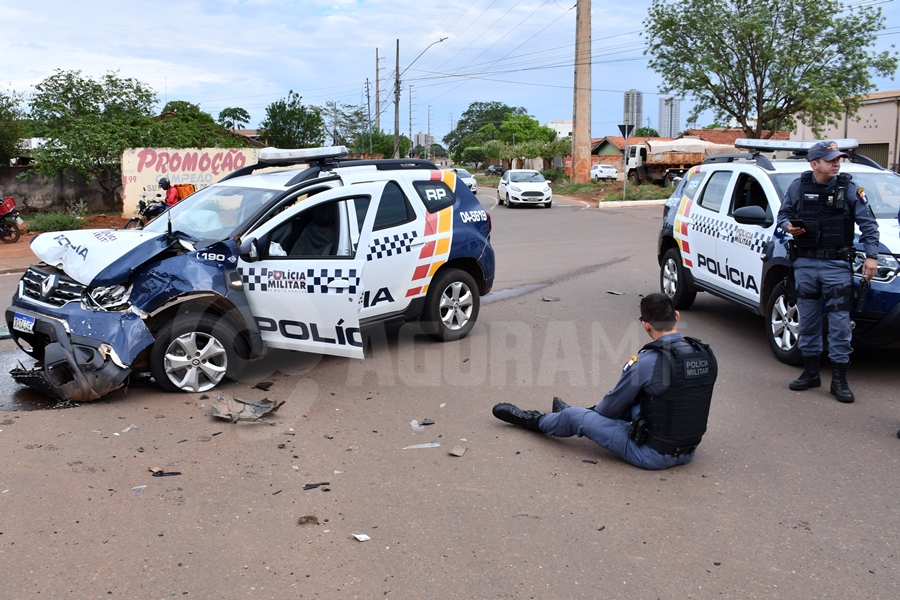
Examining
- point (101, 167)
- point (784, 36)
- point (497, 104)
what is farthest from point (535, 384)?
point (497, 104)

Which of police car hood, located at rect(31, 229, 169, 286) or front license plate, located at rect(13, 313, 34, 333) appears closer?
police car hood, located at rect(31, 229, 169, 286)

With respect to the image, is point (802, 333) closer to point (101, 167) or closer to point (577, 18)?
point (101, 167)

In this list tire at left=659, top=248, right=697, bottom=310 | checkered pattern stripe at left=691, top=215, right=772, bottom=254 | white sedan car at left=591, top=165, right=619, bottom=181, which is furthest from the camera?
white sedan car at left=591, top=165, right=619, bottom=181

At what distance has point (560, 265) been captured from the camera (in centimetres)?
1335

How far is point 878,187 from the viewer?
7395 mm

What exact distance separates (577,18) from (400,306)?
36.3m

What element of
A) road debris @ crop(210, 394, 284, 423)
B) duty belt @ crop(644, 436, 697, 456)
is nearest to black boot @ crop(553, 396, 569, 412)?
duty belt @ crop(644, 436, 697, 456)

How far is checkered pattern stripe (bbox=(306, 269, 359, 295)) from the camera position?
236 inches

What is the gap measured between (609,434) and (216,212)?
12.9 feet

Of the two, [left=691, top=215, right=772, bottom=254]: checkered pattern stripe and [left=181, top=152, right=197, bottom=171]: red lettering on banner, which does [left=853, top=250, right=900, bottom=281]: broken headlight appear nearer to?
[left=691, top=215, right=772, bottom=254]: checkered pattern stripe

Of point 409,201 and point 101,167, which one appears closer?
point 409,201

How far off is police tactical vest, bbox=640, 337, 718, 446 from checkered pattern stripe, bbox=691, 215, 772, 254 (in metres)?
3.07

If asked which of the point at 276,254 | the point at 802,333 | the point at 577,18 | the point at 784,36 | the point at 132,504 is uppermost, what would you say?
the point at 577,18

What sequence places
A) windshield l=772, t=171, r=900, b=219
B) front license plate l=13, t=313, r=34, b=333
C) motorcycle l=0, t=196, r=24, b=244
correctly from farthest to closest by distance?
motorcycle l=0, t=196, r=24, b=244
windshield l=772, t=171, r=900, b=219
front license plate l=13, t=313, r=34, b=333
